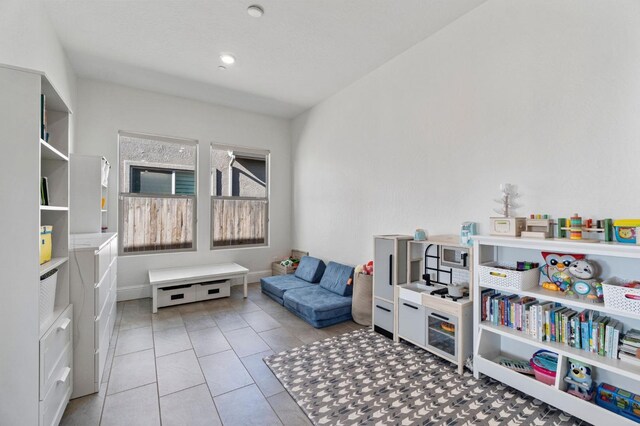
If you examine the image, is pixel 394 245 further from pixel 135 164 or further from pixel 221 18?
pixel 135 164

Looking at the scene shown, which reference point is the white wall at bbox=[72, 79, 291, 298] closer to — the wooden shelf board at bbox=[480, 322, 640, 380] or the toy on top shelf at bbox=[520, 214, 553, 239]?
the wooden shelf board at bbox=[480, 322, 640, 380]

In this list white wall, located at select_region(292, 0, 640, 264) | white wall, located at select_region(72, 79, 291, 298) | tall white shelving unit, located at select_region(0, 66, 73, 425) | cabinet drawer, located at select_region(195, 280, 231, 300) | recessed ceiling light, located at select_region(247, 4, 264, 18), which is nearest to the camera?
tall white shelving unit, located at select_region(0, 66, 73, 425)

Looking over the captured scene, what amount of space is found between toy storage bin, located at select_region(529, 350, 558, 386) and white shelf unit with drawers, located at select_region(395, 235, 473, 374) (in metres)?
0.45

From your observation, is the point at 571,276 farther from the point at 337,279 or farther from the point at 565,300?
the point at 337,279

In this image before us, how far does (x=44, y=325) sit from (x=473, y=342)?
2.90 meters

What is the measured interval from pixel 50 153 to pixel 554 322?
3433 millimetres

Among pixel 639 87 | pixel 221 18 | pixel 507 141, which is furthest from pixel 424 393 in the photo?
pixel 221 18

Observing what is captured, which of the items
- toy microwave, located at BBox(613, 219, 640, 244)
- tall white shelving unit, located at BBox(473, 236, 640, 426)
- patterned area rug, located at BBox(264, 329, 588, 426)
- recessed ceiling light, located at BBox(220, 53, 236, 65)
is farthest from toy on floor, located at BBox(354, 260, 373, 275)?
recessed ceiling light, located at BBox(220, 53, 236, 65)

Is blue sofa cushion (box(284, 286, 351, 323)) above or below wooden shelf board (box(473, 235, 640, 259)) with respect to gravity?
below

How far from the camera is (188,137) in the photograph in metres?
4.59

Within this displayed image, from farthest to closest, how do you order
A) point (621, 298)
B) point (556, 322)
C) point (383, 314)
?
point (383, 314) < point (556, 322) < point (621, 298)

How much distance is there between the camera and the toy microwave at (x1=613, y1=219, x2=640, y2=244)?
1.63 m

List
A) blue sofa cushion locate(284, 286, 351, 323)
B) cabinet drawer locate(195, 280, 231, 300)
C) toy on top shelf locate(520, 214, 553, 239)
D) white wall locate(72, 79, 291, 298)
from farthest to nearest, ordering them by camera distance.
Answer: cabinet drawer locate(195, 280, 231, 300)
white wall locate(72, 79, 291, 298)
blue sofa cushion locate(284, 286, 351, 323)
toy on top shelf locate(520, 214, 553, 239)

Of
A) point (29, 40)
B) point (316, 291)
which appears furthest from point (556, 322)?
point (29, 40)
